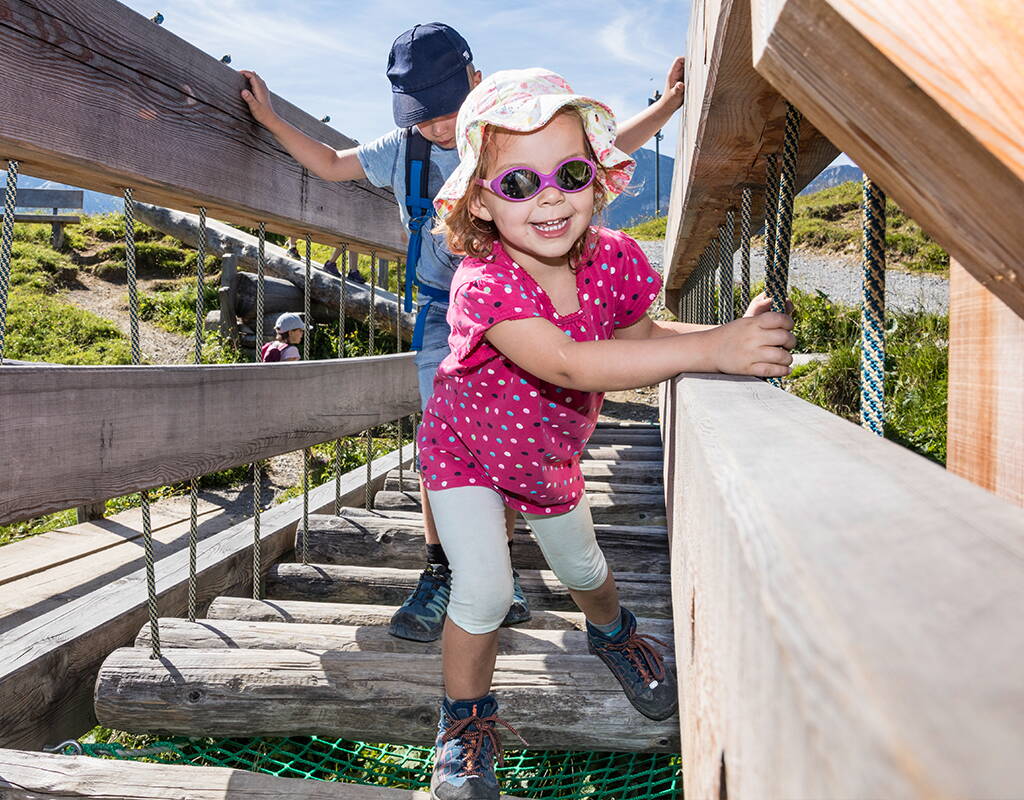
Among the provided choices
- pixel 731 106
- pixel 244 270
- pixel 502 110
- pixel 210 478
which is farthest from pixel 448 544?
pixel 244 270

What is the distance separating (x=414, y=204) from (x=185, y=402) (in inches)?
41.5

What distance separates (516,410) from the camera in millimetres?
1899

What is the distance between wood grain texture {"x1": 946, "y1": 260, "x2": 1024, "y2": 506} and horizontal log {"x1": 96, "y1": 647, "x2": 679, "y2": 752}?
98cm

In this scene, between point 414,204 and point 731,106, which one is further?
point 414,204

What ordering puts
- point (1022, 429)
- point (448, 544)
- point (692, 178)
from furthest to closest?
point (692, 178), point (448, 544), point (1022, 429)

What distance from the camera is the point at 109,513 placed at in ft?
22.8

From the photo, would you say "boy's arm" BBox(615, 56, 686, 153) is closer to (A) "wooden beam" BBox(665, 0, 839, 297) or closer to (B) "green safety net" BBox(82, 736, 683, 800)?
(A) "wooden beam" BBox(665, 0, 839, 297)

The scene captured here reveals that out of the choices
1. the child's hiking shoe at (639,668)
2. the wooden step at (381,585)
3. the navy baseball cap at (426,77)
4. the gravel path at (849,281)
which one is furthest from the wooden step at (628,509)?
the gravel path at (849,281)

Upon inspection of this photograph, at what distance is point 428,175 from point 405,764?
68.0 inches

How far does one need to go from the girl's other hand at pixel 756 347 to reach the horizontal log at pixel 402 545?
171 cm

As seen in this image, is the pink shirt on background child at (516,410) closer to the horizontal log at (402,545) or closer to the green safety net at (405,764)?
the green safety net at (405,764)

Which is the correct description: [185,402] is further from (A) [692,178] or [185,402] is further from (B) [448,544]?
(A) [692,178]

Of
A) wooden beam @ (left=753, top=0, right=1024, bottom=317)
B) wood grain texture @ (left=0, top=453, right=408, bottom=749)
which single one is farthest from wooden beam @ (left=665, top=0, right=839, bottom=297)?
wood grain texture @ (left=0, top=453, right=408, bottom=749)

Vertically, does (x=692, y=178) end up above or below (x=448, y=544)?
above
